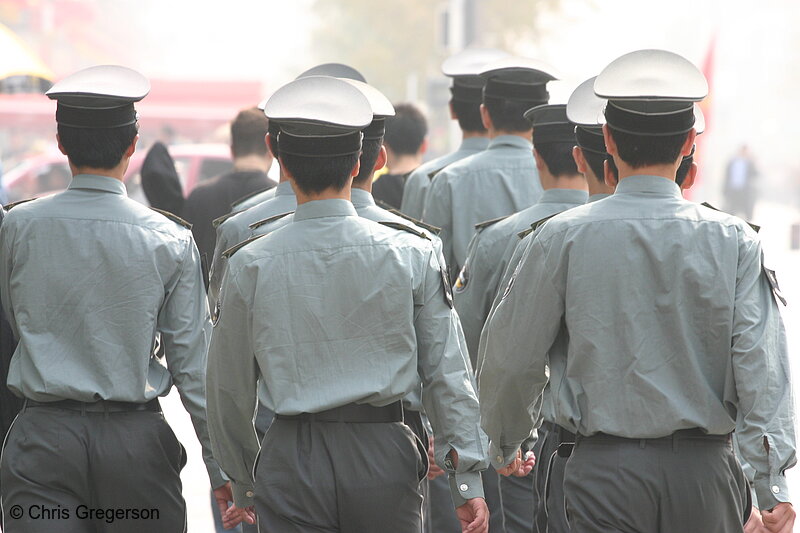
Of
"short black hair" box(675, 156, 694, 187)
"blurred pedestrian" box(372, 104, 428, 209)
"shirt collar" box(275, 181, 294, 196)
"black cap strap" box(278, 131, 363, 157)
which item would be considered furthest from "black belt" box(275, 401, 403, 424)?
"blurred pedestrian" box(372, 104, 428, 209)

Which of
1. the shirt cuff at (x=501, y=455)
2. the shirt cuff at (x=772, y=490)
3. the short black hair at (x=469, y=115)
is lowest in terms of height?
the short black hair at (x=469, y=115)

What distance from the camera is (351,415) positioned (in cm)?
360

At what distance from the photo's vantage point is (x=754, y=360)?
11.1 feet

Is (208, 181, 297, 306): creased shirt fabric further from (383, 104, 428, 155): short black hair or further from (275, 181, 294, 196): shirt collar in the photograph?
(383, 104, 428, 155): short black hair

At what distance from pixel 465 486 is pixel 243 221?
200 cm

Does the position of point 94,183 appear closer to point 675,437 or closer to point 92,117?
point 92,117

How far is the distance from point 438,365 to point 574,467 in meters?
0.48

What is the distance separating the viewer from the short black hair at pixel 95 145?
420 centimetres

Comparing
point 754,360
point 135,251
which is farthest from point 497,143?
point 754,360

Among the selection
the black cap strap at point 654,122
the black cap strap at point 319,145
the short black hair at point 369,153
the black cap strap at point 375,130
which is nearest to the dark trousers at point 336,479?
the black cap strap at point 319,145

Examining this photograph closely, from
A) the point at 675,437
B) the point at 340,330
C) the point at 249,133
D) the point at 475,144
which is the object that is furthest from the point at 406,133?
the point at 675,437

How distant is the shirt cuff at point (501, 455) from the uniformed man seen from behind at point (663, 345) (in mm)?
372

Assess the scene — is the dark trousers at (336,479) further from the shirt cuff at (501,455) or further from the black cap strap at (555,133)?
the black cap strap at (555,133)

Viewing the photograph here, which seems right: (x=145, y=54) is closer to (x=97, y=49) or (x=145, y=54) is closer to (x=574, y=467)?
(x=97, y=49)
